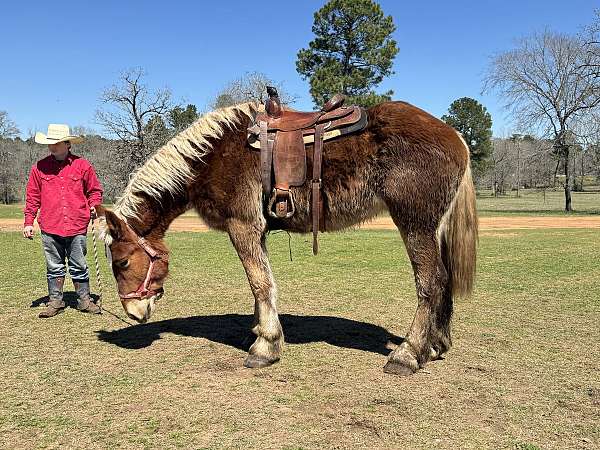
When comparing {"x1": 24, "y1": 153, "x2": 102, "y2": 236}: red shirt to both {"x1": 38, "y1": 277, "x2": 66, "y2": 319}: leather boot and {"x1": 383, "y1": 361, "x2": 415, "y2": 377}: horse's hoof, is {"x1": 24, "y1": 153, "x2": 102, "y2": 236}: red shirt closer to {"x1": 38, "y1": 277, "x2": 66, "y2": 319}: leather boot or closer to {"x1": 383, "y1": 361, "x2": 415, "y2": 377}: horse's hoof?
{"x1": 38, "y1": 277, "x2": 66, "y2": 319}: leather boot

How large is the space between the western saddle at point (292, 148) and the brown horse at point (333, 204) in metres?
0.09

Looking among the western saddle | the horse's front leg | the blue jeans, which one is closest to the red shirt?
the blue jeans

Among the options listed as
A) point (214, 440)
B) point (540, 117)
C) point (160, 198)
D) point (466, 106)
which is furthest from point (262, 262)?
point (466, 106)

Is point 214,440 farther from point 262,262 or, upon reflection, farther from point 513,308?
point 513,308

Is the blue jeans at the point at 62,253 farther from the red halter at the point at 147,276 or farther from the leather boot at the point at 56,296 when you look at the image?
the red halter at the point at 147,276

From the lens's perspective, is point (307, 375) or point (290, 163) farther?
point (290, 163)

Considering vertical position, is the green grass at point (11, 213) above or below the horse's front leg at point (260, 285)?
above

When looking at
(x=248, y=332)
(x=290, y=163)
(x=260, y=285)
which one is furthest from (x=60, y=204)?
(x=290, y=163)

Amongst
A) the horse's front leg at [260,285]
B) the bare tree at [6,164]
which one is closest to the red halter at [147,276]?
the horse's front leg at [260,285]

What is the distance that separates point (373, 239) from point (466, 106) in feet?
147

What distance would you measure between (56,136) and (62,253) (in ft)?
5.09

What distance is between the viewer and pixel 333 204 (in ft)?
14.6

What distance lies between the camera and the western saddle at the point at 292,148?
14.2 feet

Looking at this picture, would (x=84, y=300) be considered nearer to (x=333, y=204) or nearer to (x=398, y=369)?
(x=333, y=204)
